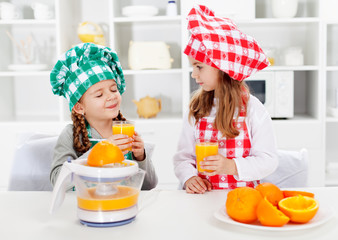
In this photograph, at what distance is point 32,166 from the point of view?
1948mm

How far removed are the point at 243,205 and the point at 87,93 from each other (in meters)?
0.87

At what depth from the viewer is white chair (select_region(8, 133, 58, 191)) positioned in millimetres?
1930

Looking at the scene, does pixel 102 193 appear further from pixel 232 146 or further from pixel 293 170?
pixel 293 170

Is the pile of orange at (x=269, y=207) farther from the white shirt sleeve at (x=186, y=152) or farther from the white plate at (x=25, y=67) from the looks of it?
the white plate at (x=25, y=67)

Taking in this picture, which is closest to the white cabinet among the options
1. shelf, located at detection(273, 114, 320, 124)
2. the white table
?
shelf, located at detection(273, 114, 320, 124)

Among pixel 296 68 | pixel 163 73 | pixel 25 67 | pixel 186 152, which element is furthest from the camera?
pixel 163 73

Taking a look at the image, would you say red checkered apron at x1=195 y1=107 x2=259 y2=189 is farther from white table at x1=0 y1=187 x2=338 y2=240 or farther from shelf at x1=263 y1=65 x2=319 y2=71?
shelf at x1=263 y1=65 x2=319 y2=71

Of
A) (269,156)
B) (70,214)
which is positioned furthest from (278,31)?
(70,214)

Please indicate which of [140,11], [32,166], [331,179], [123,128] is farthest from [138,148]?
[331,179]

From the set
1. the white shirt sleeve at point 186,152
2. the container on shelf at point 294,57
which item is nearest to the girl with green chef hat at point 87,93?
the white shirt sleeve at point 186,152

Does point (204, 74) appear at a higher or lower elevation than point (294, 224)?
higher

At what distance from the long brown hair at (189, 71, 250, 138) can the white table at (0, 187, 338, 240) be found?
0.44 metres

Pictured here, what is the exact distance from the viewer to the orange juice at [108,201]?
106 cm

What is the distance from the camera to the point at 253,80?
341cm
